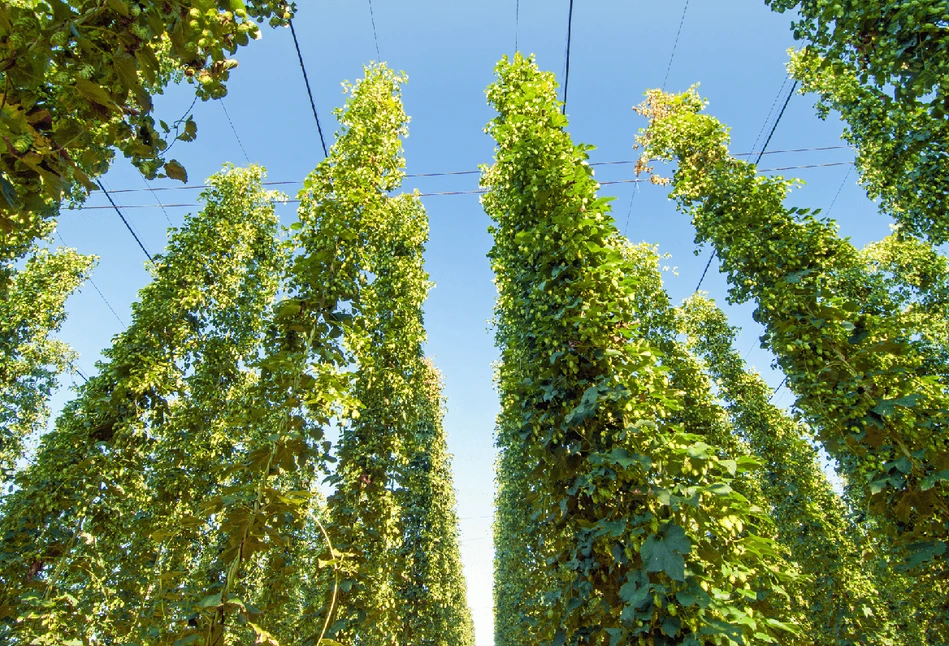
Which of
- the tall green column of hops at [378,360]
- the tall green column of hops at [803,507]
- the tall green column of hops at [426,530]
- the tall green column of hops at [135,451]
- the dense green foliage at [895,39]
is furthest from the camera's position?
the tall green column of hops at [426,530]

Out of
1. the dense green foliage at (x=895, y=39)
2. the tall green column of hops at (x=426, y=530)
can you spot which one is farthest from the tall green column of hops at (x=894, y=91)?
the tall green column of hops at (x=426, y=530)

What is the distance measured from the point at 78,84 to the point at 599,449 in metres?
4.21

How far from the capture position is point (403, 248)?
1159 cm

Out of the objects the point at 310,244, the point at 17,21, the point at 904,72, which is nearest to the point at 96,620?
the point at 310,244

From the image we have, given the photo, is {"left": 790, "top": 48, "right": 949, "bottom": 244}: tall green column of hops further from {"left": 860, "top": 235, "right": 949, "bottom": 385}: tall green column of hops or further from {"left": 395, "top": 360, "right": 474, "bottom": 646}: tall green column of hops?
{"left": 395, "top": 360, "right": 474, "bottom": 646}: tall green column of hops

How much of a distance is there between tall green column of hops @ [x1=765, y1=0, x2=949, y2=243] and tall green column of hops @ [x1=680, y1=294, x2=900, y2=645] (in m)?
5.24

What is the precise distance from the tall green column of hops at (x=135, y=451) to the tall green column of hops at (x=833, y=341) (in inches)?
387

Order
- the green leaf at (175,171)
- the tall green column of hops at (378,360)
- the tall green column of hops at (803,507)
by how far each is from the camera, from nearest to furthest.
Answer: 1. the green leaf at (175,171)
2. the tall green column of hops at (378,360)
3. the tall green column of hops at (803,507)

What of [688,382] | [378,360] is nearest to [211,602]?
[378,360]

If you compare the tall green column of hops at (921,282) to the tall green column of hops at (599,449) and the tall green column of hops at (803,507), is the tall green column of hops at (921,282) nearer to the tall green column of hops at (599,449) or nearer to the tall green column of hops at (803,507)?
the tall green column of hops at (803,507)

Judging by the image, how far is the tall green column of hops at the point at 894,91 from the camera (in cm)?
491

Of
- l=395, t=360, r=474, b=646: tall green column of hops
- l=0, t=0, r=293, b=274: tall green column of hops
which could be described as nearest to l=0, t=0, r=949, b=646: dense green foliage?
l=0, t=0, r=293, b=274: tall green column of hops

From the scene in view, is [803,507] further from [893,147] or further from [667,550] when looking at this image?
[667,550]

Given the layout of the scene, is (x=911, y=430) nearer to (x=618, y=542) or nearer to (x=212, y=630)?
(x=618, y=542)
